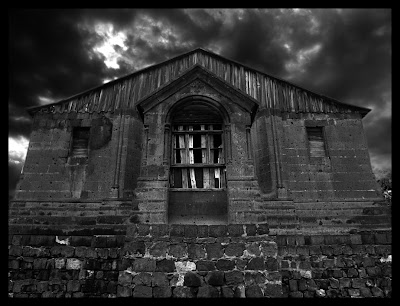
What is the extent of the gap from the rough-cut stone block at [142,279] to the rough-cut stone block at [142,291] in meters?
0.08

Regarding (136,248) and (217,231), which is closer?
(136,248)

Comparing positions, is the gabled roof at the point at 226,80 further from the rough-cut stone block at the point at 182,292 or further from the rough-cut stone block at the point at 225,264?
the rough-cut stone block at the point at 182,292

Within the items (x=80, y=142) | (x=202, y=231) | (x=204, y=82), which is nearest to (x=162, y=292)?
(x=202, y=231)

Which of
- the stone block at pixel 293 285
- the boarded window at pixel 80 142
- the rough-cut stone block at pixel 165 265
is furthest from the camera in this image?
the boarded window at pixel 80 142

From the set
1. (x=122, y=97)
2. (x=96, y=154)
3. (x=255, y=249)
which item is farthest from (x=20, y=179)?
(x=255, y=249)

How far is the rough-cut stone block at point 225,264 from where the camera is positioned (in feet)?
21.4

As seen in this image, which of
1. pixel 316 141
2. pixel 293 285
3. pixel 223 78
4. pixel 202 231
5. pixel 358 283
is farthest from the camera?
pixel 223 78

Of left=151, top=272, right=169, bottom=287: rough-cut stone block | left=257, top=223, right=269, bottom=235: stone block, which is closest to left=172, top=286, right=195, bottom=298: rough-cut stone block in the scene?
left=151, top=272, right=169, bottom=287: rough-cut stone block

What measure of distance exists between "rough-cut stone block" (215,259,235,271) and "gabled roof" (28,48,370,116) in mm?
8727

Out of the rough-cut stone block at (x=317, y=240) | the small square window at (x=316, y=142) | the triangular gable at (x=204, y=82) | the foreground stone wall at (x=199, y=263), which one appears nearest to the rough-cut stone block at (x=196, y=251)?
the foreground stone wall at (x=199, y=263)

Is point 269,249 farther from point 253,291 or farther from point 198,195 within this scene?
point 198,195

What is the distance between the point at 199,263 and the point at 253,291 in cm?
134

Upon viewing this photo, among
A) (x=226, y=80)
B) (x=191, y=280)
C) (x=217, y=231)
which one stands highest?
(x=226, y=80)

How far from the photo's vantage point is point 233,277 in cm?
644
